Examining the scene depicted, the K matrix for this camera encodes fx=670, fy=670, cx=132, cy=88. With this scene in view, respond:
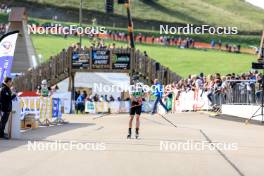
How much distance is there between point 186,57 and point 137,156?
210 ft

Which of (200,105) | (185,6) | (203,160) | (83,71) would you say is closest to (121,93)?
(83,71)

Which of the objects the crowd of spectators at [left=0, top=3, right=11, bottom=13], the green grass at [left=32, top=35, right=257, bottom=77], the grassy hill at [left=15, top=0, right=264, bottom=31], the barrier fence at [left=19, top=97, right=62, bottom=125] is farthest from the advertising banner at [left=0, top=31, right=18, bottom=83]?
the grassy hill at [left=15, top=0, right=264, bottom=31]

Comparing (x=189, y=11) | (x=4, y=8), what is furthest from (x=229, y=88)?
(x=189, y=11)

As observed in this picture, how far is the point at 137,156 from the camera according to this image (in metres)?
13.8

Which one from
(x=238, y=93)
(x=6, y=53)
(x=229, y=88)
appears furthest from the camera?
(x=229, y=88)

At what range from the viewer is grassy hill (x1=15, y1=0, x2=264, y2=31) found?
113 m

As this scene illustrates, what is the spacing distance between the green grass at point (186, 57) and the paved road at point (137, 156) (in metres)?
46.8

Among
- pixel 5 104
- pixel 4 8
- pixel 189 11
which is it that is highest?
pixel 189 11

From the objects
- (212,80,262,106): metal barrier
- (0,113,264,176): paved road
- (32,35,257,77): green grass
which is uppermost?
(32,35,257,77): green grass

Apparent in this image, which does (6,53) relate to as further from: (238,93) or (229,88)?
(229,88)

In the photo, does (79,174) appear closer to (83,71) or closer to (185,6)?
(83,71)

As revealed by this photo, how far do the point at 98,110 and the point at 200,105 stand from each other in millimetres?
13246

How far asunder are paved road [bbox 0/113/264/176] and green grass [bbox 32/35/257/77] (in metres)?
46.8

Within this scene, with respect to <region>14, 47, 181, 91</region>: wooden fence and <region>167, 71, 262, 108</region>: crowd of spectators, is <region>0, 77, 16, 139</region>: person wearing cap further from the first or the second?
<region>14, 47, 181, 91</region>: wooden fence
